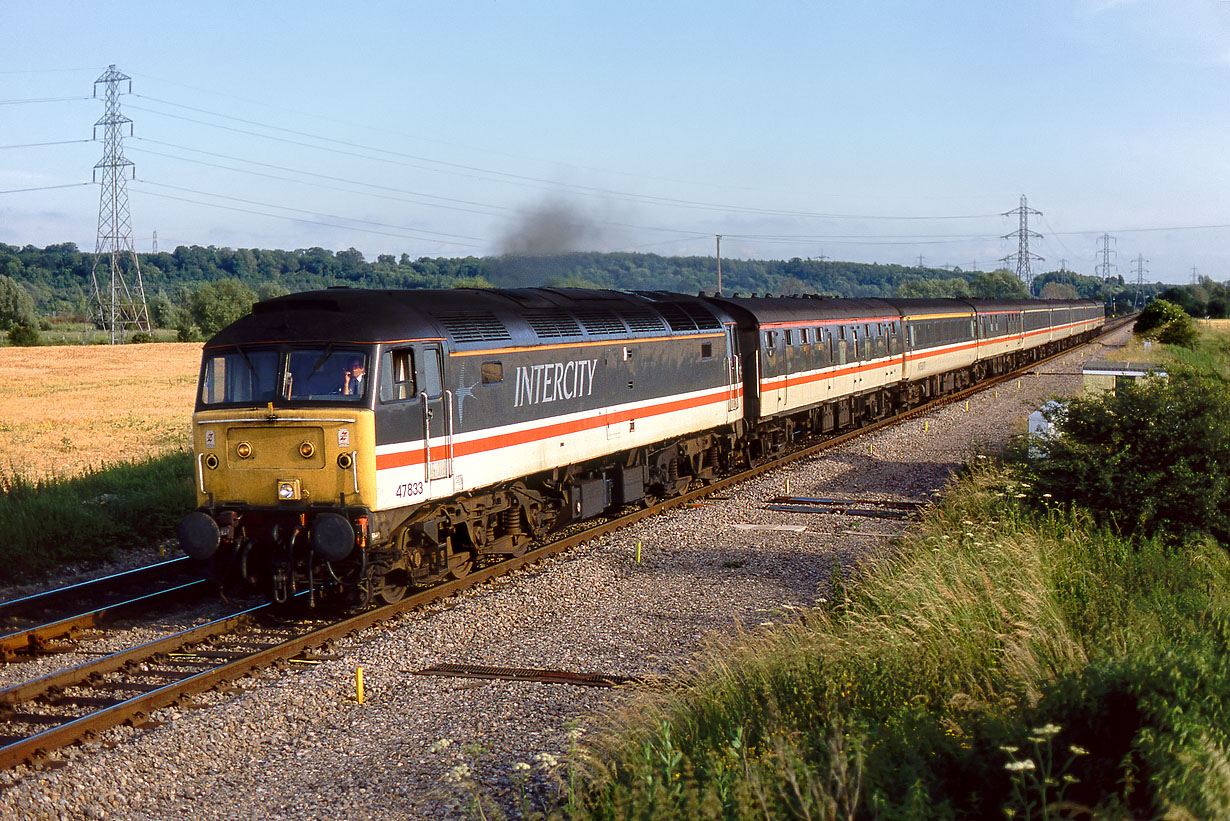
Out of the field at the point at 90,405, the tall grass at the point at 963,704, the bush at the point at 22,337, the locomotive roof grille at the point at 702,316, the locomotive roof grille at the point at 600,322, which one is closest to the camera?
the tall grass at the point at 963,704

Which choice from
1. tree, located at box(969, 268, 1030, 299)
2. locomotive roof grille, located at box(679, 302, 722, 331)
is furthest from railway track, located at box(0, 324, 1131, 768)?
tree, located at box(969, 268, 1030, 299)

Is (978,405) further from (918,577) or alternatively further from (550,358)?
(918,577)

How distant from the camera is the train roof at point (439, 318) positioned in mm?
11508

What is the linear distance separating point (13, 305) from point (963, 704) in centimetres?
11024

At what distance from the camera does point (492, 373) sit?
13.0 m

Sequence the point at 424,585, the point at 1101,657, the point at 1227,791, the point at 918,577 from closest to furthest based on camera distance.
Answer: the point at 1227,791, the point at 1101,657, the point at 918,577, the point at 424,585

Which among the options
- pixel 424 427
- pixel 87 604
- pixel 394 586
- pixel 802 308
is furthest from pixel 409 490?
pixel 802 308

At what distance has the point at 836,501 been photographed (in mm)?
18297

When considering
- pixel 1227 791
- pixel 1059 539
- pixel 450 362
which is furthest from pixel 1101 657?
pixel 450 362

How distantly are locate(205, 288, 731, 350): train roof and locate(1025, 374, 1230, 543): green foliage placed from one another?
6.45 m

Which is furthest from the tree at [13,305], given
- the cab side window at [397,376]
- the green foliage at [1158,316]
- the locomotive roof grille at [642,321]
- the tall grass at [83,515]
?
the cab side window at [397,376]

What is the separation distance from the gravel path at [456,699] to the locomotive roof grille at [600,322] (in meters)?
3.09

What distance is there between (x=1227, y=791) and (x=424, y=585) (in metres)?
9.91

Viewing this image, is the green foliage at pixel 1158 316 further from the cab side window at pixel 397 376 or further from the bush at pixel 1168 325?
the cab side window at pixel 397 376
